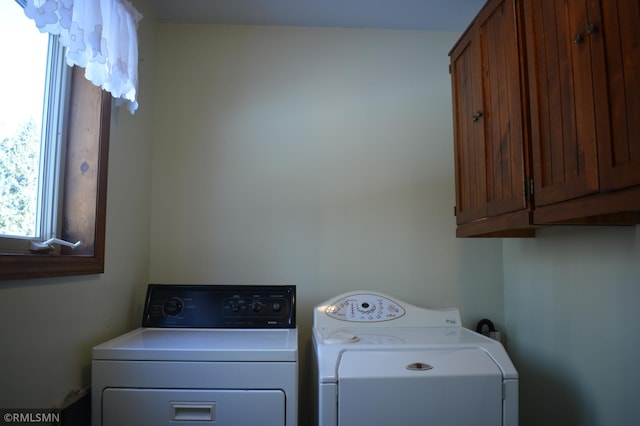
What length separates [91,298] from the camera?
4.77 feet

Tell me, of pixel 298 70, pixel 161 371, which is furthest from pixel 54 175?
pixel 298 70

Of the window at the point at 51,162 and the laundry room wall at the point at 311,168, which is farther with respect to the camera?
the laundry room wall at the point at 311,168

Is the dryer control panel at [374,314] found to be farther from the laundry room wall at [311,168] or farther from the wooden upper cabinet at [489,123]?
the wooden upper cabinet at [489,123]

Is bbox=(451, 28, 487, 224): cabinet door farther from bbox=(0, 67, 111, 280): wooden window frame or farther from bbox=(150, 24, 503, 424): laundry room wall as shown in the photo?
bbox=(0, 67, 111, 280): wooden window frame

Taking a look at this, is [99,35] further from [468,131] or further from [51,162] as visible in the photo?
[468,131]

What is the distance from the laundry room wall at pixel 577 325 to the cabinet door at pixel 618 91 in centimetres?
53

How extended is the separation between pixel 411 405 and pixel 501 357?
1.21 ft

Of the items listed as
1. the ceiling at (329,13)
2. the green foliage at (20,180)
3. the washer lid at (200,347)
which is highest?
the ceiling at (329,13)

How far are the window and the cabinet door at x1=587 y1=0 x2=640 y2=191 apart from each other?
1.51m

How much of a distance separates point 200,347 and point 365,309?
0.76 m

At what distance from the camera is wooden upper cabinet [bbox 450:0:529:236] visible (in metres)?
1.29

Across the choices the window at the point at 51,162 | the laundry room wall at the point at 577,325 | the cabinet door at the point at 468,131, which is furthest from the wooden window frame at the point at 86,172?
the laundry room wall at the point at 577,325

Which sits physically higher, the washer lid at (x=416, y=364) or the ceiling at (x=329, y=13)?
the ceiling at (x=329, y=13)

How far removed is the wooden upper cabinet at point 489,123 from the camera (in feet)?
4.24
